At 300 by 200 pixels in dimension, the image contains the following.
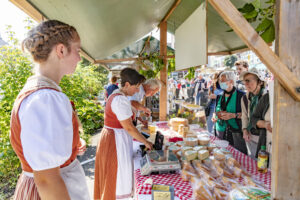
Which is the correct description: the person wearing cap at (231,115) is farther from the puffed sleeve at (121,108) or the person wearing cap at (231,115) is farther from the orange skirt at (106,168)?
the orange skirt at (106,168)

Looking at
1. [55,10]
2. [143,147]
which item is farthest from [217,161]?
[55,10]

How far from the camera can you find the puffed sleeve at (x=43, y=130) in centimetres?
71

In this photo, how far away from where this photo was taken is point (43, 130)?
71 centimetres

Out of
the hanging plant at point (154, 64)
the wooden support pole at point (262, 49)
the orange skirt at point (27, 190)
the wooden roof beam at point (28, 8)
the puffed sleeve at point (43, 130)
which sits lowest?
the orange skirt at point (27, 190)

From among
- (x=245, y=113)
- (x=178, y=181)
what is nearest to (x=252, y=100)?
(x=245, y=113)

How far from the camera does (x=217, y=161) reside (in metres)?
1.54

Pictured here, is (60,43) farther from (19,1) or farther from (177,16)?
(177,16)

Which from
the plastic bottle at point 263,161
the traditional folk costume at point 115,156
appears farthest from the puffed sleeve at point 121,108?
the plastic bottle at point 263,161

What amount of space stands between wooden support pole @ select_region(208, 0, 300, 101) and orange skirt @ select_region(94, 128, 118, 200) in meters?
1.70

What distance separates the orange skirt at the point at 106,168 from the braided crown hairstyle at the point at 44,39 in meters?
1.35

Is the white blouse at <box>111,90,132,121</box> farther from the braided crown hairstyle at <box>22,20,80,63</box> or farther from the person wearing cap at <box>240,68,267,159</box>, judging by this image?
the person wearing cap at <box>240,68,267,159</box>

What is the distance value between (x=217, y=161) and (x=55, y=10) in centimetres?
196

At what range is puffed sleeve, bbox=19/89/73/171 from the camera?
27.8 inches

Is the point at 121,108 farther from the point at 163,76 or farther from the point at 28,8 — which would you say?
the point at 163,76
